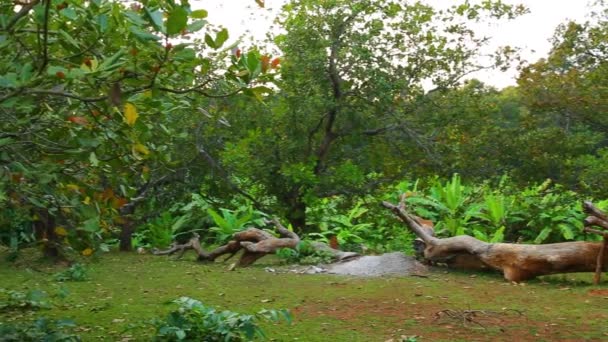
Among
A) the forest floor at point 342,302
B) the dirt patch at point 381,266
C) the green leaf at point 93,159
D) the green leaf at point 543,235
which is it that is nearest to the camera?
the green leaf at point 93,159

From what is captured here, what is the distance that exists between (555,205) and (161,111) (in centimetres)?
993

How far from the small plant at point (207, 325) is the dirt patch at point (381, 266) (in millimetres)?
5252

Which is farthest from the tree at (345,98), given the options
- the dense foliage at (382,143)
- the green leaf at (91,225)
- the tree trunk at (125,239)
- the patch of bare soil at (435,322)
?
the green leaf at (91,225)

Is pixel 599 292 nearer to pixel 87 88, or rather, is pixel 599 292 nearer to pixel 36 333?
pixel 36 333

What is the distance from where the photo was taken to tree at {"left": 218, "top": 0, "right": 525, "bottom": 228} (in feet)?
40.0

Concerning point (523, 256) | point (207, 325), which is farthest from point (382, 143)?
point (207, 325)

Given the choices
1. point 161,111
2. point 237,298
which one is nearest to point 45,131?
point 161,111

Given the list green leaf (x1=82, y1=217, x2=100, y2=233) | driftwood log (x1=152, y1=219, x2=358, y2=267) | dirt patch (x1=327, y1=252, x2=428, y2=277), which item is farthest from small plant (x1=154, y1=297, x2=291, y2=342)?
driftwood log (x1=152, y1=219, x2=358, y2=267)

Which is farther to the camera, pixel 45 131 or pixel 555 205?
pixel 555 205

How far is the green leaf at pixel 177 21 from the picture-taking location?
9.81 ft

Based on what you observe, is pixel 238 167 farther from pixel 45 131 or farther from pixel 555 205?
pixel 45 131

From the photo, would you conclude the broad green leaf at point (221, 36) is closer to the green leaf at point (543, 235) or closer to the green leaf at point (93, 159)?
the green leaf at point (93, 159)

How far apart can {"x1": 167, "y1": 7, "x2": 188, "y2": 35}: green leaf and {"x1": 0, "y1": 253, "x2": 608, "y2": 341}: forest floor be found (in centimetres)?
295

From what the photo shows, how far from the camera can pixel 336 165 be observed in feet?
43.5
